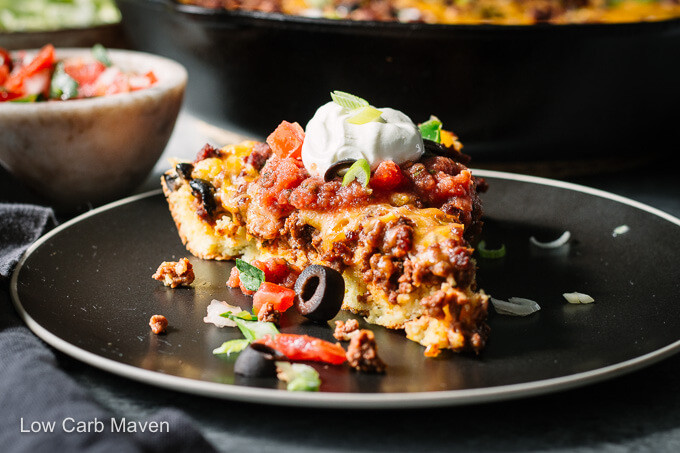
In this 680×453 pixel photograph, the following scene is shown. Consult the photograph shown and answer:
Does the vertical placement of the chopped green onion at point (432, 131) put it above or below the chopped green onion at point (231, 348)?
above

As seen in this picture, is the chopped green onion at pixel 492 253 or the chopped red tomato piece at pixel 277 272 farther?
the chopped green onion at pixel 492 253

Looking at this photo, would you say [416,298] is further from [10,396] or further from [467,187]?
[10,396]

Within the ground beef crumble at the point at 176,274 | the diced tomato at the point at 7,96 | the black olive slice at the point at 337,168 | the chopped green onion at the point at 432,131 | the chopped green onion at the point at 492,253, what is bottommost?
the ground beef crumble at the point at 176,274

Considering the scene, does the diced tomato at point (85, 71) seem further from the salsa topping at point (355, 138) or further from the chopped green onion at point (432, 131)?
the chopped green onion at point (432, 131)

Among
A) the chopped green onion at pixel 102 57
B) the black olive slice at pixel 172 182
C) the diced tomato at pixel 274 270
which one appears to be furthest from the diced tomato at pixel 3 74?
the diced tomato at pixel 274 270

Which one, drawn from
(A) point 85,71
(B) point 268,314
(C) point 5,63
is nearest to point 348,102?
(B) point 268,314

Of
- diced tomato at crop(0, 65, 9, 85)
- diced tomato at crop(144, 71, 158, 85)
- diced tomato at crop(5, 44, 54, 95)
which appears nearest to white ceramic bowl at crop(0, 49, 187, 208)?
diced tomato at crop(144, 71, 158, 85)

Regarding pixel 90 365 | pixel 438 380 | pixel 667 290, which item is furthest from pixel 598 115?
pixel 90 365

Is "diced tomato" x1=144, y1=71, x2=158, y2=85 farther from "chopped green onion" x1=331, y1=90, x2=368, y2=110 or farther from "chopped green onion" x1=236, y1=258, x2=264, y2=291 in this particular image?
"chopped green onion" x1=236, y1=258, x2=264, y2=291
